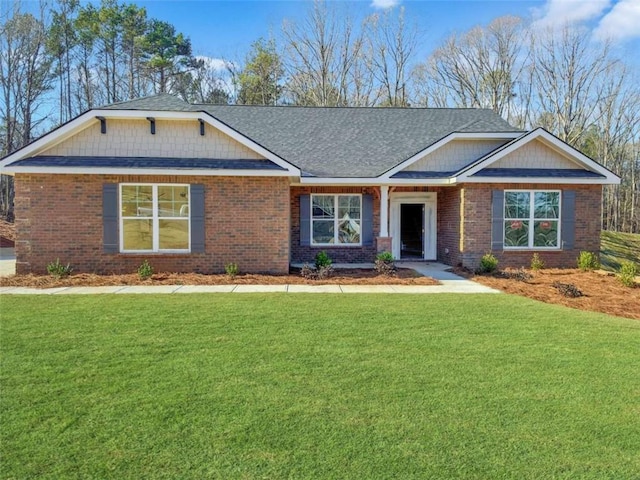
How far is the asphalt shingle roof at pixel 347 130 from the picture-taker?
14062mm

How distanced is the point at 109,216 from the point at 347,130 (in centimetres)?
912

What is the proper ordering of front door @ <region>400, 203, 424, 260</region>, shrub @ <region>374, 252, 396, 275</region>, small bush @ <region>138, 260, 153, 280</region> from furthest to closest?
front door @ <region>400, 203, 424, 260</region> < shrub @ <region>374, 252, 396, 275</region> < small bush @ <region>138, 260, 153, 280</region>

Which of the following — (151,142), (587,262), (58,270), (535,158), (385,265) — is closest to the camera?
(58,270)

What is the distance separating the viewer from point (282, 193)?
11.6 metres

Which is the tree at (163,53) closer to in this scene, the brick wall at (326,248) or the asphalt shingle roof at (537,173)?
the brick wall at (326,248)

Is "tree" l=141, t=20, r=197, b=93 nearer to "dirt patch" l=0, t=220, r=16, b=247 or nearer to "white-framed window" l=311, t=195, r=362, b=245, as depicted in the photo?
"dirt patch" l=0, t=220, r=16, b=247

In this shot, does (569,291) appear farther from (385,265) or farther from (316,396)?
(316,396)

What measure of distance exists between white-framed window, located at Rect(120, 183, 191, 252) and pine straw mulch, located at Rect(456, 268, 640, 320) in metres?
7.63

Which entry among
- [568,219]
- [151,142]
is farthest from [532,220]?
[151,142]

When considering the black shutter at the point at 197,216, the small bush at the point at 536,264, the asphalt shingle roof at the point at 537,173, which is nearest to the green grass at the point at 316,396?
the black shutter at the point at 197,216

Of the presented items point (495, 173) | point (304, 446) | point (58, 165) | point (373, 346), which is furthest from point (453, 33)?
point (304, 446)

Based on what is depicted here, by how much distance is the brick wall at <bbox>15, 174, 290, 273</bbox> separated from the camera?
36.0ft

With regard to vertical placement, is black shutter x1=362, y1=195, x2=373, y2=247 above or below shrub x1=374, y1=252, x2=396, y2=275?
above

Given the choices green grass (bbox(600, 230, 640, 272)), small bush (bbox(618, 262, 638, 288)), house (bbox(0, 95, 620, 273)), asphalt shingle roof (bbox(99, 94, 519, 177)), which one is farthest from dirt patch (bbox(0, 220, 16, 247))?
green grass (bbox(600, 230, 640, 272))
